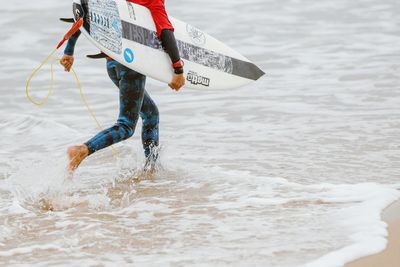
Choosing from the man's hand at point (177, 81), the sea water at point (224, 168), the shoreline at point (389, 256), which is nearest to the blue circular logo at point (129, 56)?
the man's hand at point (177, 81)

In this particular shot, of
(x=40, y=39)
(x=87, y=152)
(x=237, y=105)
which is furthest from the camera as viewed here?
(x=40, y=39)

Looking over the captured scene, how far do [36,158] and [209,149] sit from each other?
1.55m

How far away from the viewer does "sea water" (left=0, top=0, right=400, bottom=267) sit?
456cm

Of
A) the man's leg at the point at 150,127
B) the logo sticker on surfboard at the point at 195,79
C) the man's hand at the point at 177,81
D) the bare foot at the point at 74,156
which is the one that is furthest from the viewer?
the logo sticker on surfboard at the point at 195,79

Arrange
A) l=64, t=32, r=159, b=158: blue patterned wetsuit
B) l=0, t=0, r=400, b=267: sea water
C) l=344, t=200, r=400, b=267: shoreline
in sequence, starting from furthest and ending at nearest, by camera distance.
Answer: l=64, t=32, r=159, b=158: blue patterned wetsuit, l=0, t=0, r=400, b=267: sea water, l=344, t=200, r=400, b=267: shoreline

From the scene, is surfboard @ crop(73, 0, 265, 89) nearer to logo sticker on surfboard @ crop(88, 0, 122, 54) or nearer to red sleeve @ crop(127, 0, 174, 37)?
logo sticker on surfboard @ crop(88, 0, 122, 54)

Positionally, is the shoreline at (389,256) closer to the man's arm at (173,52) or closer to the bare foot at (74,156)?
the man's arm at (173,52)

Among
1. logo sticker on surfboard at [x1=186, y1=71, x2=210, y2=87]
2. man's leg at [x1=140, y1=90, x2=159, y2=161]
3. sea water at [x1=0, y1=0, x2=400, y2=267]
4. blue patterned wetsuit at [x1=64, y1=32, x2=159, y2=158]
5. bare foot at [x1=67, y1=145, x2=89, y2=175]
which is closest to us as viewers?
sea water at [x1=0, y1=0, x2=400, y2=267]

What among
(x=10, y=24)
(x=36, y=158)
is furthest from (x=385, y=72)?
(x=10, y=24)

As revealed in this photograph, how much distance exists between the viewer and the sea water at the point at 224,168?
15.0 feet

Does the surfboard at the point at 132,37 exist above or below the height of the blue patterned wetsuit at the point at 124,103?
above

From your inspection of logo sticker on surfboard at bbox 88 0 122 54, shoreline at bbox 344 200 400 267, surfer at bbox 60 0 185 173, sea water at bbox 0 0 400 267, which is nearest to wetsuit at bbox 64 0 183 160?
surfer at bbox 60 0 185 173

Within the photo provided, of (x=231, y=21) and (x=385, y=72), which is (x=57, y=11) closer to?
(x=231, y=21)

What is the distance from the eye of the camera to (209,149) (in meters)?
7.36
